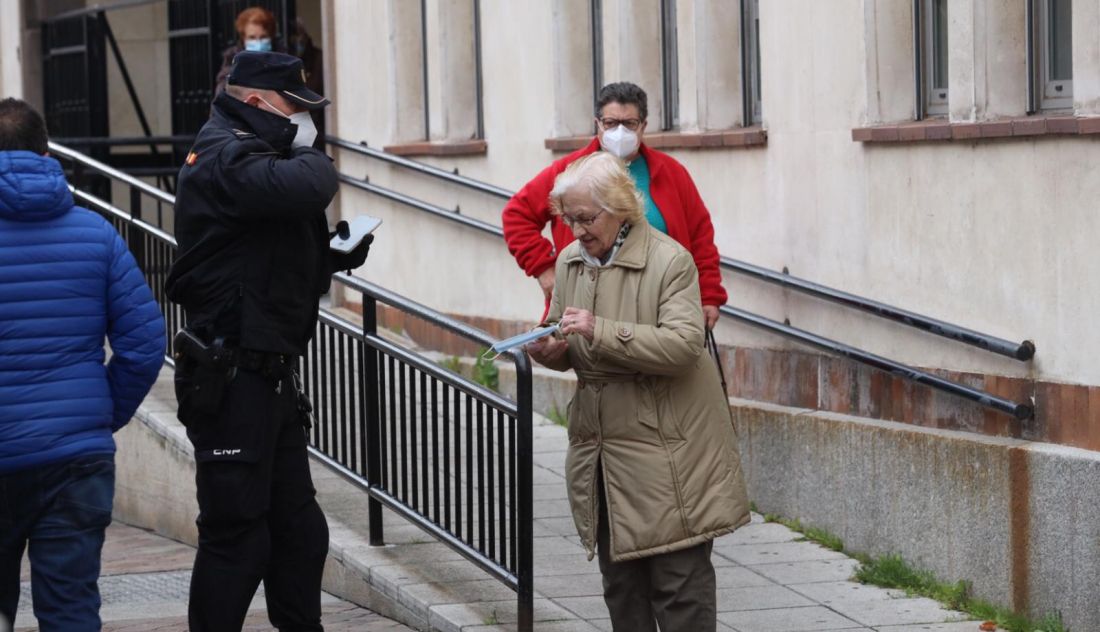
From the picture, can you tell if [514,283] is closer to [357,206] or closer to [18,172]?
[357,206]

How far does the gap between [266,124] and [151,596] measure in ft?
10.9

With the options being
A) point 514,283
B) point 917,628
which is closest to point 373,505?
point 917,628

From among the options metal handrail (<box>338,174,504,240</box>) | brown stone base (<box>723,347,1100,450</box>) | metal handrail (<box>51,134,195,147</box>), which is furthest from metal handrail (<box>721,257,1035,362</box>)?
metal handrail (<box>51,134,195,147</box>)

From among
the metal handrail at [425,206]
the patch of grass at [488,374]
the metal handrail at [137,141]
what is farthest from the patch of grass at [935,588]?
the metal handrail at [137,141]

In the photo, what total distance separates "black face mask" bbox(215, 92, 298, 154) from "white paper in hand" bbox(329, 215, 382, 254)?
0.37 m

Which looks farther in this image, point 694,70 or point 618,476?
point 694,70

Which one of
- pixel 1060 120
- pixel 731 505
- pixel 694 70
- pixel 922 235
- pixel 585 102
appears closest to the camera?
pixel 731 505

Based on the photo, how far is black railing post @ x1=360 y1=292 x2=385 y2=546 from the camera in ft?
24.5

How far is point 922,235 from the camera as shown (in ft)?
24.5

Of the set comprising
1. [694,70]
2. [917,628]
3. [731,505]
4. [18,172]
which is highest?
[694,70]

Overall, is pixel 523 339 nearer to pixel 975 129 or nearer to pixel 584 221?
pixel 584 221

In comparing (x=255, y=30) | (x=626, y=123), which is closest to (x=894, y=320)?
(x=626, y=123)

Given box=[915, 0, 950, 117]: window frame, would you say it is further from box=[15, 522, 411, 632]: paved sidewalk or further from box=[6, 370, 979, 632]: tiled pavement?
box=[15, 522, 411, 632]: paved sidewalk

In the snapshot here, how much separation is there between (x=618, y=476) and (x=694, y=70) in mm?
4354
